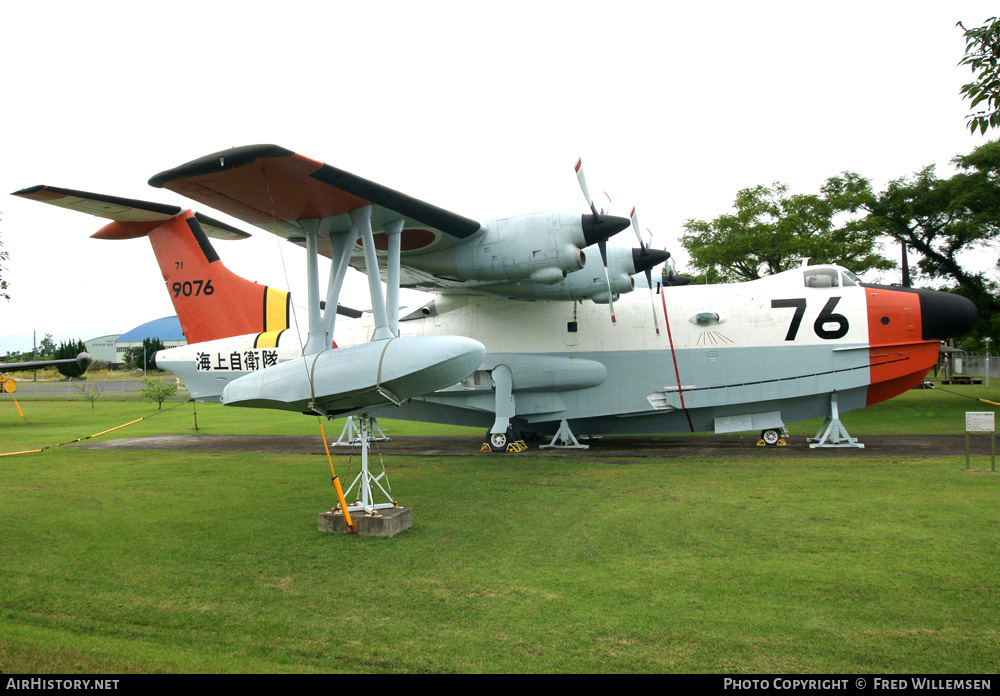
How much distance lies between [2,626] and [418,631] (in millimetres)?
2875

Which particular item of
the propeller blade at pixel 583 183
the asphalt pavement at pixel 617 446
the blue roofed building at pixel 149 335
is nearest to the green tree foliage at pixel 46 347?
the blue roofed building at pixel 149 335

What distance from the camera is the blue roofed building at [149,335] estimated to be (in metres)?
77.9

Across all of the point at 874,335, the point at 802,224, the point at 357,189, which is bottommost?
the point at 874,335

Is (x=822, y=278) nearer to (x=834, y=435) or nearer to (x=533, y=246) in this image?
(x=834, y=435)

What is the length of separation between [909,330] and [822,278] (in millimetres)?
1823

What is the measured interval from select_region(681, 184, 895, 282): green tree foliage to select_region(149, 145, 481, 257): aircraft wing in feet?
58.1

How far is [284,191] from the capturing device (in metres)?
7.36

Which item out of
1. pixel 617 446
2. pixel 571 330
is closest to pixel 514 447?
pixel 617 446

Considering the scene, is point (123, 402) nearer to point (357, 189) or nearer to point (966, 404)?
point (357, 189)

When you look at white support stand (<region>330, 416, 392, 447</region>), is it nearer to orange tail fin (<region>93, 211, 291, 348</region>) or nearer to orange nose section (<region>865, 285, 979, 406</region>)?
orange tail fin (<region>93, 211, 291, 348</region>)

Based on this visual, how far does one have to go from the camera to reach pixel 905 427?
598 inches

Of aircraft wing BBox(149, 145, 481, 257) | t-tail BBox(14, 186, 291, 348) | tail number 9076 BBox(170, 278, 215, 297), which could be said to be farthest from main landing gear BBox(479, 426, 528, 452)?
tail number 9076 BBox(170, 278, 215, 297)
